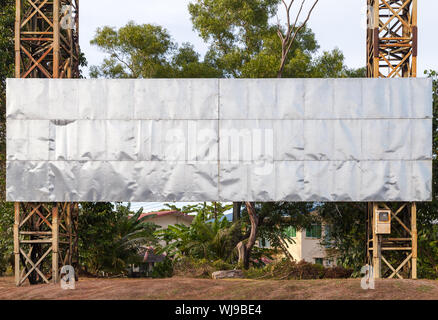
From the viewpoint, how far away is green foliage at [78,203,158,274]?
68.1ft

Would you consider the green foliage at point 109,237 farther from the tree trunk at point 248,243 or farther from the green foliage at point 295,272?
the green foliage at point 295,272

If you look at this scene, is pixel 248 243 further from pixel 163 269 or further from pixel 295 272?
pixel 295 272

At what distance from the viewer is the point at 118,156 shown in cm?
1572

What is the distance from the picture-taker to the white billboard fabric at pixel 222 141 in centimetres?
1563

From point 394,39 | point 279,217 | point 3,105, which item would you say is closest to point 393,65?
point 394,39

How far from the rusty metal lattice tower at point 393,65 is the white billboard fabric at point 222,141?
1296mm

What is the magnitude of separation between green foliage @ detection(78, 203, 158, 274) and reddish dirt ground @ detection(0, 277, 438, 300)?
19.5 feet

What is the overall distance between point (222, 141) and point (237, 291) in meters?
4.57

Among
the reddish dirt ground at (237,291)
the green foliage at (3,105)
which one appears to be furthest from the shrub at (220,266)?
the green foliage at (3,105)

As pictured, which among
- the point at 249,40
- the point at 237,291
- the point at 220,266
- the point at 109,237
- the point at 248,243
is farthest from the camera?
the point at 249,40

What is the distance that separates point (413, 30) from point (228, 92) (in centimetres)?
647

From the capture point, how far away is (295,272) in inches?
781

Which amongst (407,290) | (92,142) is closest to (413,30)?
(407,290)
